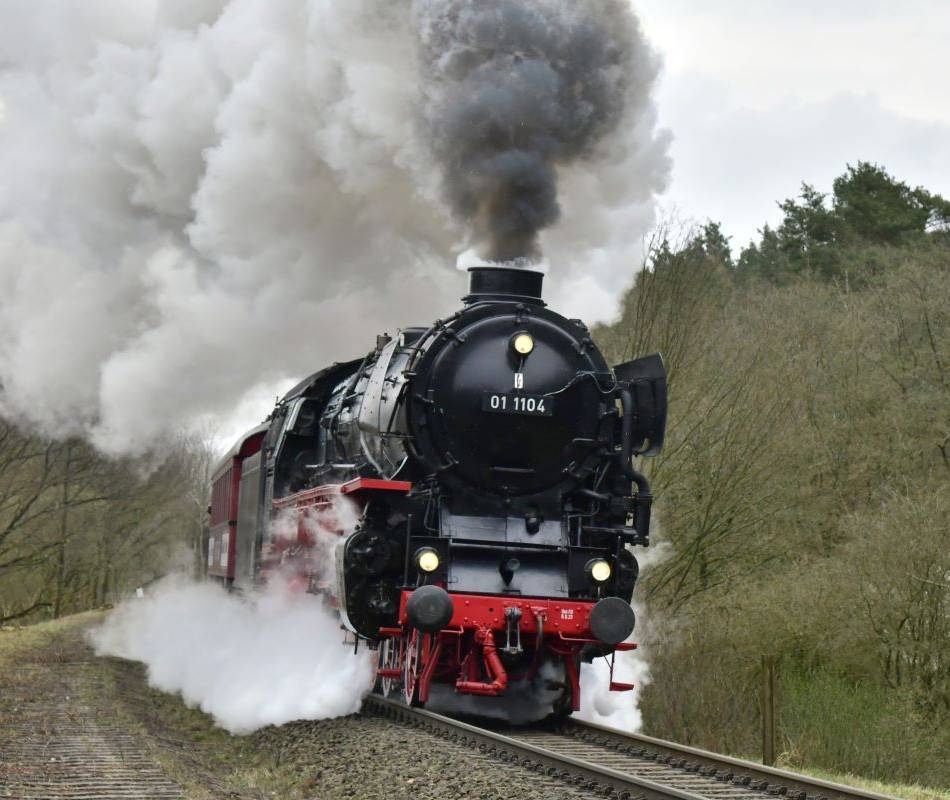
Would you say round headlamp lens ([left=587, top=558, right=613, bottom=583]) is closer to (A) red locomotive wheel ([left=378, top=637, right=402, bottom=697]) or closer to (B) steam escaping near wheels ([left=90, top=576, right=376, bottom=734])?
(A) red locomotive wheel ([left=378, top=637, right=402, bottom=697])

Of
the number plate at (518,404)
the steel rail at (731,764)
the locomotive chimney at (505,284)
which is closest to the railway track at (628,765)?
the steel rail at (731,764)

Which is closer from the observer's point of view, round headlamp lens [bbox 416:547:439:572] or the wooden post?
round headlamp lens [bbox 416:547:439:572]

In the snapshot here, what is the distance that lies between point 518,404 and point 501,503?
715 millimetres

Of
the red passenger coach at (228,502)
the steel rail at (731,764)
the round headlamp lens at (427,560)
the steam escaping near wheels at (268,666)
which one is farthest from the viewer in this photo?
the red passenger coach at (228,502)

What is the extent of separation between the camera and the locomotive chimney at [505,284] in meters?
9.68

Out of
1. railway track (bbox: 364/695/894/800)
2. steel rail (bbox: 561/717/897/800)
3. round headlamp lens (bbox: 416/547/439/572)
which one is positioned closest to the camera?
steel rail (bbox: 561/717/897/800)

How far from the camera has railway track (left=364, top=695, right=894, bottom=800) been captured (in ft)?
21.7

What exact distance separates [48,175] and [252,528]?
4.33 metres

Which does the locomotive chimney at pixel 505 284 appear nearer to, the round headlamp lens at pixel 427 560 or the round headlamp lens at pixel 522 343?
the round headlamp lens at pixel 522 343

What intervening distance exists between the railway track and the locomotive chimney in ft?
10.0

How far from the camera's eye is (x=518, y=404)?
9.09 metres

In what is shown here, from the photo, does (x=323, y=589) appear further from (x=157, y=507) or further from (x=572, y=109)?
(x=157, y=507)

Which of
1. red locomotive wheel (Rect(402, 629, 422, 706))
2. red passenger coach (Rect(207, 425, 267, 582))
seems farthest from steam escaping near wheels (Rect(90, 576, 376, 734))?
red locomotive wheel (Rect(402, 629, 422, 706))

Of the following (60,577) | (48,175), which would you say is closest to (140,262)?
(48,175)
